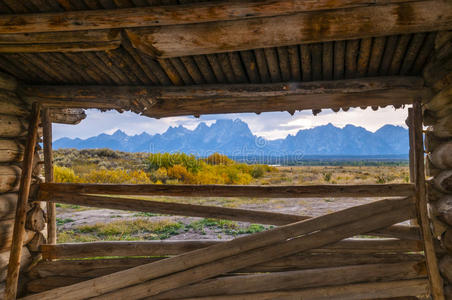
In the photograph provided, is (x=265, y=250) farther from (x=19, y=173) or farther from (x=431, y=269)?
(x=19, y=173)

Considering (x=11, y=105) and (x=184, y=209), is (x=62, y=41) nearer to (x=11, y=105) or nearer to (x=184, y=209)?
(x=11, y=105)

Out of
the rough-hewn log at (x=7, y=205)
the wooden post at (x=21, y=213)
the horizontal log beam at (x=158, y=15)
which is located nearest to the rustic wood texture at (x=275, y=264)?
the wooden post at (x=21, y=213)

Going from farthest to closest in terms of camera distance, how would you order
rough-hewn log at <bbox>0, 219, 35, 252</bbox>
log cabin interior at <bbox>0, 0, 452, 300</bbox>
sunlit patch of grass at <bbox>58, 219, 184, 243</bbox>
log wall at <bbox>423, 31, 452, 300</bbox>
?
sunlit patch of grass at <bbox>58, 219, 184, 243</bbox>
rough-hewn log at <bbox>0, 219, 35, 252</bbox>
log wall at <bbox>423, 31, 452, 300</bbox>
log cabin interior at <bbox>0, 0, 452, 300</bbox>

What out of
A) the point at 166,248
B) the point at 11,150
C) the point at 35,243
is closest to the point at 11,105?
the point at 11,150

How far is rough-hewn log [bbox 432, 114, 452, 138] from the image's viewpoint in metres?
2.67

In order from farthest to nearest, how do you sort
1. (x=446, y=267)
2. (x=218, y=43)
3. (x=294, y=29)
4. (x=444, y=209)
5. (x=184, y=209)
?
(x=184, y=209) < (x=446, y=267) < (x=444, y=209) < (x=218, y=43) < (x=294, y=29)

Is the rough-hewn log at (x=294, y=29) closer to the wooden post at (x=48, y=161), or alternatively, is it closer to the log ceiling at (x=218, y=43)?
the log ceiling at (x=218, y=43)

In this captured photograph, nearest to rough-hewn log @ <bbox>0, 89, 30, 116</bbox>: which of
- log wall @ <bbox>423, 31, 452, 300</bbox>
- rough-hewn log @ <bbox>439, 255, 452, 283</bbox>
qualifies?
log wall @ <bbox>423, 31, 452, 300</bbox>

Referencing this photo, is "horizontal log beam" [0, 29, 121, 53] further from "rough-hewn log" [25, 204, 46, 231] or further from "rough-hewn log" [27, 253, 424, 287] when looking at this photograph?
"rough-hewn log" [27, 253, 424, 287]

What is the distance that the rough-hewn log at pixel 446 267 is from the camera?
2.76 m

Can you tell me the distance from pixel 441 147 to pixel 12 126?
4.97 metres

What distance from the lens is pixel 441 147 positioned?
284 cm

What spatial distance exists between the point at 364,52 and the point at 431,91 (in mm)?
1014

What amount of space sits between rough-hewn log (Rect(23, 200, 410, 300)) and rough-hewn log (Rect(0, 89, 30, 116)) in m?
2.23
